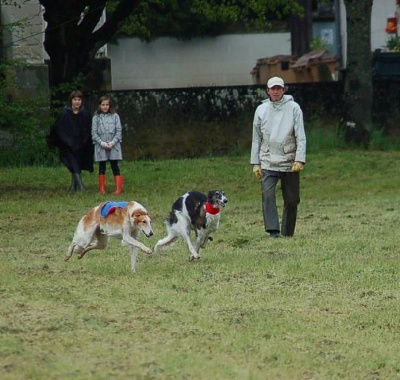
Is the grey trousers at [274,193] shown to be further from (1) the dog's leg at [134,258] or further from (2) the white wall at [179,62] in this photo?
(2) the white wall at [179,62]

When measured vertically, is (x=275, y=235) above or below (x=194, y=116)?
below

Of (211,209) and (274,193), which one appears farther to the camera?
(274,193)

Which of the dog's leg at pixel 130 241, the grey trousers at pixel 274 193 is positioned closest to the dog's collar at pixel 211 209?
the dog's leg at pixel 130 241

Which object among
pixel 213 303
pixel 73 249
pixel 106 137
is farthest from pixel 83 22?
pixel 213 303

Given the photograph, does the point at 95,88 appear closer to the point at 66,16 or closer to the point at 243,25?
the point at 66,16

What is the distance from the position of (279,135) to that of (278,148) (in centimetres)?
17

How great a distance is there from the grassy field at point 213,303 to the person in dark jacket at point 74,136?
2.44 m

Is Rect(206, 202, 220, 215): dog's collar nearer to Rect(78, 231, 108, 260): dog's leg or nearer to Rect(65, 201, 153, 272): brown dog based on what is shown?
Rect(65, 201, 153, 272): brown dog

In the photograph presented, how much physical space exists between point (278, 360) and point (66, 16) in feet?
57.6

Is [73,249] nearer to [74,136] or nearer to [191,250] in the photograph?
[191,250]

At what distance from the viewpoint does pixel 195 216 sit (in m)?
14.1

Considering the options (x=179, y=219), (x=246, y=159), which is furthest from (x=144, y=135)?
(x=179, y=219)

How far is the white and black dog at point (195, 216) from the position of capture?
46.1 ft

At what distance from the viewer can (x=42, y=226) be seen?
18.6 m
